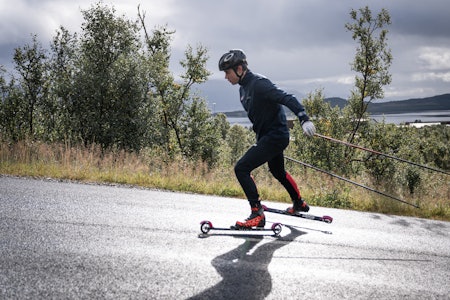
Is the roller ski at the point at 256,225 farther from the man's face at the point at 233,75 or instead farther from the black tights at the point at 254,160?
the man's face at the point at 233,75

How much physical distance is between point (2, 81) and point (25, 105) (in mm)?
2225

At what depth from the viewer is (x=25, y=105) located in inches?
1107

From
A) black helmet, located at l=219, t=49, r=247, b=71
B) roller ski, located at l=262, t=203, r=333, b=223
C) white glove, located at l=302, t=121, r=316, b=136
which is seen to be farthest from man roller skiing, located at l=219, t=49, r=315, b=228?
roller ski, located at l=262, t=203, r=333, b=223

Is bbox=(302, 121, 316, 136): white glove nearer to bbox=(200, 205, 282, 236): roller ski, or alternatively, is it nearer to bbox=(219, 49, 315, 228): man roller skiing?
bbox=(219, 49, 315, 228): man roller skiing

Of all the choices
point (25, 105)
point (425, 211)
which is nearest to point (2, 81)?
point (25, 105)

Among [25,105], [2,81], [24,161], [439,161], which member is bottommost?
[439,161]

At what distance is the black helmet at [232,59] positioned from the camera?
5102 millimetres

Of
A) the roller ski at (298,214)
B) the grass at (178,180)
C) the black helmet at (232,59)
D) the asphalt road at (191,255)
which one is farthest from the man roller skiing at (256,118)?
the grass at (178,180)

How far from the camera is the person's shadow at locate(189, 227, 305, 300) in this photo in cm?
318

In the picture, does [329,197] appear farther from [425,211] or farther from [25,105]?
[25,105]

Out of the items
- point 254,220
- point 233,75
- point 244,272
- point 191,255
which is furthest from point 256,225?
point 233,75

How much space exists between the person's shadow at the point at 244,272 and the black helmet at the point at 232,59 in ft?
7.71

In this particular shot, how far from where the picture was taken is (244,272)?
3.67 m

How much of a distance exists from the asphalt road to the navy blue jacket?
1473mm
